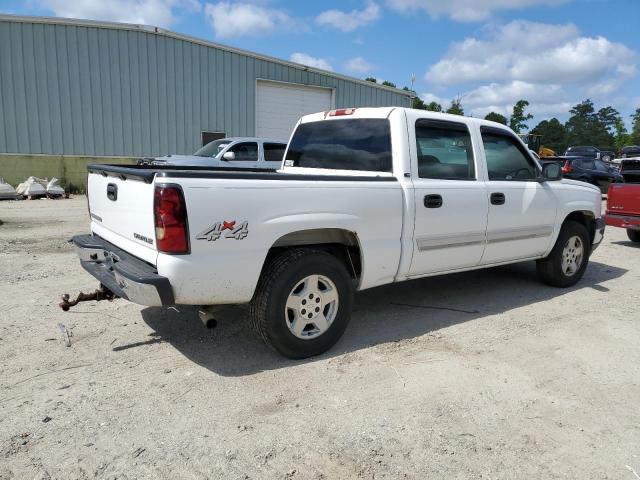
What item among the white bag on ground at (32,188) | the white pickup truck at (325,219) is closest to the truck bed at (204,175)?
the white pickup truck at (325,219)

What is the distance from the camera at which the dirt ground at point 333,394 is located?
2.63m

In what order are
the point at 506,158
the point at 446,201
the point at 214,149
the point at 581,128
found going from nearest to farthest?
the point at 446,201, the point at 506,158, the point at 214,149, the point at 581,128

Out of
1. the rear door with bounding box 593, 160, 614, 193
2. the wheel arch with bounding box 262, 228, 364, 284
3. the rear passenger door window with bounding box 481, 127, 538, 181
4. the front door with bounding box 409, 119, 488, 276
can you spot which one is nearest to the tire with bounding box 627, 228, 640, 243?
the rear passenger door window with bounding box 481, 127, 538, 181

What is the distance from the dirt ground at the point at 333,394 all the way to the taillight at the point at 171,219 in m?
0.98

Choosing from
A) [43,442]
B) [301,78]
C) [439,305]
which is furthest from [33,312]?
[301,78]

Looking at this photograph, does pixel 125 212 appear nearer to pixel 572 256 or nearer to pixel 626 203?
pixel 572 256

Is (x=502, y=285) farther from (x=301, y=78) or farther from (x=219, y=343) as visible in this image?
(x=301, y=78)

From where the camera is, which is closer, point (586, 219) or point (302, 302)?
point (302, 302)

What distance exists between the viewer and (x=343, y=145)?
471 cm

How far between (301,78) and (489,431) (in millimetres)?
18510

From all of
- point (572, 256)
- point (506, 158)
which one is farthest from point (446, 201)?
A: point (572, 256)

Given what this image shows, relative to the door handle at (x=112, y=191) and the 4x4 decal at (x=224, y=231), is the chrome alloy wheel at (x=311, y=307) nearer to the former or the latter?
the 4x4 decal at (x=224, y=231)

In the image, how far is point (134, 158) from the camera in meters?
17.1

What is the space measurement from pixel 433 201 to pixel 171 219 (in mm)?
2275
